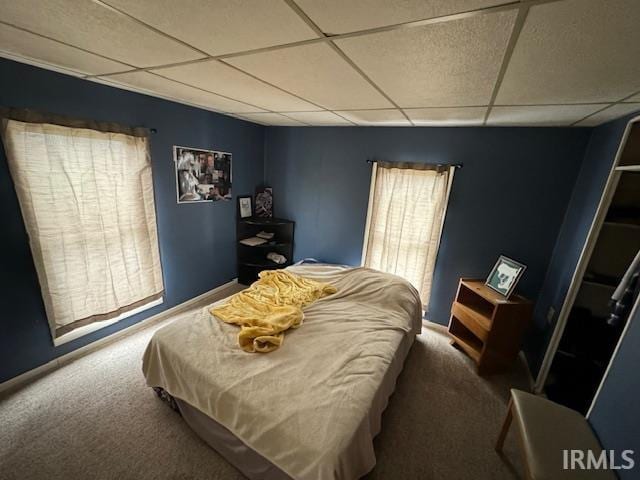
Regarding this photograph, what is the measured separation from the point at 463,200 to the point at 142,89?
3208mm

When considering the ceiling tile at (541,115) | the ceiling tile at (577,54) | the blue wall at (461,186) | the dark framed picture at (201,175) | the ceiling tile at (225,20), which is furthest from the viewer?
the dark framed picture at (201,175)

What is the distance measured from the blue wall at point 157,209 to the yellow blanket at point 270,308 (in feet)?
3.44

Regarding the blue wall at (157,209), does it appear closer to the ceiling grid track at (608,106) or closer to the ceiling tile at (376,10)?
the ceiling tile at (376,10)

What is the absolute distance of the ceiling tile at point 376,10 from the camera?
29.7 inches

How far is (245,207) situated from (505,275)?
322cm

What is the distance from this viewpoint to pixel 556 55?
3.26ft

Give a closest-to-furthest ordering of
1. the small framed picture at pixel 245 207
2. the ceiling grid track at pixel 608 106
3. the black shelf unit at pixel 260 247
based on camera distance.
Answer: the ceiling grid track at pixel 608 106 < the small framed picture at pixel 245 207 < the black shelf unit at pixel 260 247

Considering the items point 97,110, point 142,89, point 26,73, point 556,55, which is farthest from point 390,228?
point 26,73

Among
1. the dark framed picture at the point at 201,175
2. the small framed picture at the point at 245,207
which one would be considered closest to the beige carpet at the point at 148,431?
the dark framed picture at the point at 201,175

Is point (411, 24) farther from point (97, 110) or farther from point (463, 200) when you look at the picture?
point (97, 110)

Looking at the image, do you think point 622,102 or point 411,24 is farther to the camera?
point 622,102

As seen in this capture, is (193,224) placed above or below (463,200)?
below

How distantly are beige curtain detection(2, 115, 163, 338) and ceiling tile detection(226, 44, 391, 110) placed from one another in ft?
5.01

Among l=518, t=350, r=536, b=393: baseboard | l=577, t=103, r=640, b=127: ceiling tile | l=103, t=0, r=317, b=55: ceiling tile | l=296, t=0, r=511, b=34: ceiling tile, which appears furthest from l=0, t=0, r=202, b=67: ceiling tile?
l=518, t=350, r=536, b=393: baseboard
